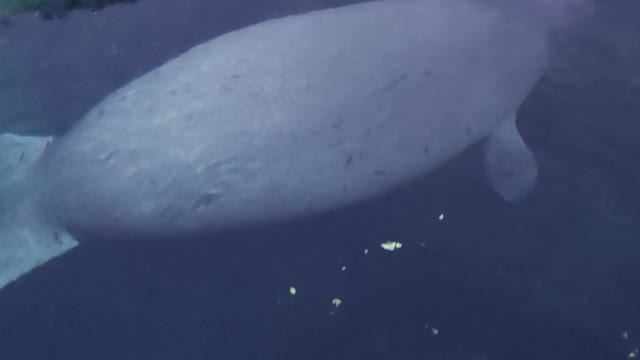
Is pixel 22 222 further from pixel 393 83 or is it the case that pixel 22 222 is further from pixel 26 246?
pixel 393 83

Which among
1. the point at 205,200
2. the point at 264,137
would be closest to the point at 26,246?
the point at 205,200

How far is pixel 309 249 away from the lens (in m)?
6.41

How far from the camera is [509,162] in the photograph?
249 inches

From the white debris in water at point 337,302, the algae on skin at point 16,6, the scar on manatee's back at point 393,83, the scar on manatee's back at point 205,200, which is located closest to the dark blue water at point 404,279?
the white debris in water at point 337,302

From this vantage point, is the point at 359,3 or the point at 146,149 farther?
the point at 359,3

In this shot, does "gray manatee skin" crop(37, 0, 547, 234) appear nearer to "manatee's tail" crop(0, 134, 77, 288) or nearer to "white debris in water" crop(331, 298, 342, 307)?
"manatee's tail" crop(0, 134, 77, 288)

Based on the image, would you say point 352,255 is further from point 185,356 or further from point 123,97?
point 123,97

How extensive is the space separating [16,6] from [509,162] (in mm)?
3502

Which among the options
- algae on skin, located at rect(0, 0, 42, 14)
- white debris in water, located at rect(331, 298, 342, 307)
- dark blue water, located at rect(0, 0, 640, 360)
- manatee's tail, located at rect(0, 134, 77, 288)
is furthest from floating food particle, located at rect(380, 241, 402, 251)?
algae on skin, located at rect(0, 0, 42, 14)

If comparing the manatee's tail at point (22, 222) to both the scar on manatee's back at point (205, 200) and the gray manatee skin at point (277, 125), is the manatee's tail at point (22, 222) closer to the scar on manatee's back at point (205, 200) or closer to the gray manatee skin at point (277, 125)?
the gray manatee skin at point (277, 125)

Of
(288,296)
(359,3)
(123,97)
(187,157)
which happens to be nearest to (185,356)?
(288,296)

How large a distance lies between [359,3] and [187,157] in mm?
1809

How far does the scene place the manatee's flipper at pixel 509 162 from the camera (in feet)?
21.3

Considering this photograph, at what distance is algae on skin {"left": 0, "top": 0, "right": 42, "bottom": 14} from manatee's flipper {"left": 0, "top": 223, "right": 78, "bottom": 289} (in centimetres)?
166
